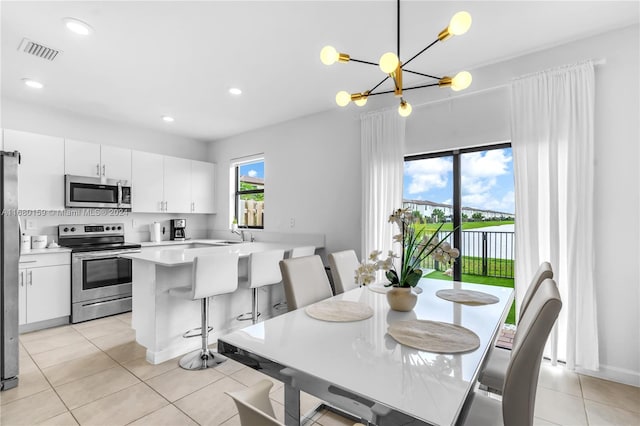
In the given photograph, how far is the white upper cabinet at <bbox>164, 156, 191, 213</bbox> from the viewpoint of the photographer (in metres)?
4.80

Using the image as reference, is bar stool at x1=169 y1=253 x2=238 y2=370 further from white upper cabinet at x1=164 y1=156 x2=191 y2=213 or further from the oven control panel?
white upper cabinet at x1=164 y1=156 x2=191 y2=213

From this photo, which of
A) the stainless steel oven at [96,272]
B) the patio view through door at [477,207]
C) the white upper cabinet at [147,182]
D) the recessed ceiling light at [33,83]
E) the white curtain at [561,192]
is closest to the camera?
the white curtain at [561,192]

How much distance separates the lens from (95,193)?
13.1 feet

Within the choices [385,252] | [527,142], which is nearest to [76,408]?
[385,252]

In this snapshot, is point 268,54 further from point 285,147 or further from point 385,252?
point 385,252

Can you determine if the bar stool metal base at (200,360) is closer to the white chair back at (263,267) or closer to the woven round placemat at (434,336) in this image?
the white chair back at (263,267)

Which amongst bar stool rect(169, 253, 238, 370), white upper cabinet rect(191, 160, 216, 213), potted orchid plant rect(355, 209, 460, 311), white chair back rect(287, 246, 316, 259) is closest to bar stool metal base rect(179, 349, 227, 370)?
bar stool rect(169, 253, 238, 370)

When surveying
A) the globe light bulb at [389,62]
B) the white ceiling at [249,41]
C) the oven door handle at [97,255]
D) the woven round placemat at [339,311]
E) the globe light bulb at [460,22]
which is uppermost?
the white ceiling at [249,41]

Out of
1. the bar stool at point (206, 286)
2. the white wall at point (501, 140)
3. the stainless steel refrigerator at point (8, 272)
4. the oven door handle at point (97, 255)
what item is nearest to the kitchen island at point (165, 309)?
the bar stool at point (206, 286)

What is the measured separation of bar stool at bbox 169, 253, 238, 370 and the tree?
6.78 feet

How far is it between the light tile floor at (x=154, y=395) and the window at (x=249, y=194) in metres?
2.61

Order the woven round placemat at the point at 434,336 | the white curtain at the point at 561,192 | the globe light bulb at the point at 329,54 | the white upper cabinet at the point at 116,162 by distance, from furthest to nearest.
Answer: the white upper cabinet at the point at 116,162 < the white curtain at the point at 561,192 < the globe light bulb at the point at 329,54 < the woven round placemat at the point at 434,336

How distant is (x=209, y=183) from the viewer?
5457mm

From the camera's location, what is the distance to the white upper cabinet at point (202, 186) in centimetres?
520
